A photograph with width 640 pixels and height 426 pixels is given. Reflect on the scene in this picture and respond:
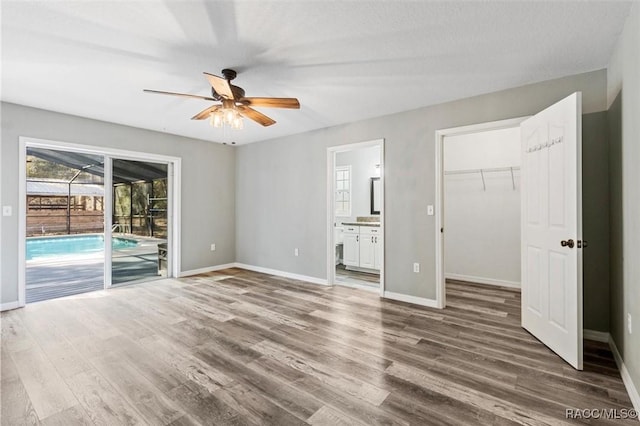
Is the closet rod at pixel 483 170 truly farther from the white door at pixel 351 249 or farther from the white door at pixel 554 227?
the white door at pixel 351 249

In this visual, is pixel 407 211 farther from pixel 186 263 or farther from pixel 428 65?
pixel 186 263

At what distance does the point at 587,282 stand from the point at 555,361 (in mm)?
967

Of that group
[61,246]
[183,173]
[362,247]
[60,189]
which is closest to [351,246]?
[362,247]

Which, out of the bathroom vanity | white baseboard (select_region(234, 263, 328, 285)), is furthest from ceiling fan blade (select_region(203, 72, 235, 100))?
the bathroom vanity

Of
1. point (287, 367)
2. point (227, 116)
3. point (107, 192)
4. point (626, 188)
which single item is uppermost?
point (227, 116)

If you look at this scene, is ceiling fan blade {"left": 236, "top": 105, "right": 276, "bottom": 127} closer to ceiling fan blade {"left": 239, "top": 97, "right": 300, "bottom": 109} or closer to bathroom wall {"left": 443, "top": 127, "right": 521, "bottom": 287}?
ceiling fan blade {"left": 239, "top": 97, "right": 300, "bottom": 109}

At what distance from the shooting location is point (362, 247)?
5668mm

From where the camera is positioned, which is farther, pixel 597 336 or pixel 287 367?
pixel 597 336

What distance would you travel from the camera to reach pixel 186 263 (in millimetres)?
5414

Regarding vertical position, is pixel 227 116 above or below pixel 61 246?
above

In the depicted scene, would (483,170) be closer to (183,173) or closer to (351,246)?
(351,246)

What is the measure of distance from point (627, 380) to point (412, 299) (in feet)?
6.83

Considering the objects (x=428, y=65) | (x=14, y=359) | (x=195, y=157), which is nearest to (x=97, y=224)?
(x=195, y=157)

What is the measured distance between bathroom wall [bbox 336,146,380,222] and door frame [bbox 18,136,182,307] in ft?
11.1
